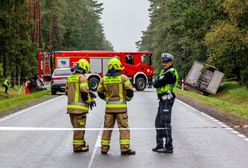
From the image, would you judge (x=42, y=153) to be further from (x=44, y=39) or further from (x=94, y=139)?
(x=44, y=39)

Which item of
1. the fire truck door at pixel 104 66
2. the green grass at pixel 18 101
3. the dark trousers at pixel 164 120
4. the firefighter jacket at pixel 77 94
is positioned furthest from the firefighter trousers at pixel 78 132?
the fire truck door at pixel 104 66

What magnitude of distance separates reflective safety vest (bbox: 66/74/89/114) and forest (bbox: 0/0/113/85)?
1097 inches

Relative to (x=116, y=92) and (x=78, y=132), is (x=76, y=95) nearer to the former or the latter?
(x=78, y=132)

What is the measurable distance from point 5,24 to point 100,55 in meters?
8.40

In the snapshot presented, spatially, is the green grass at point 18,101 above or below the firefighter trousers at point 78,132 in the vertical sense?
below

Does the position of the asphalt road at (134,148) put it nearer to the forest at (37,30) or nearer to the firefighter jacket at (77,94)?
the firefighter jacket at (77,94)

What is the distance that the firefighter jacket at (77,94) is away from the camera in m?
11.0

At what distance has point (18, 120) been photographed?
18.3m

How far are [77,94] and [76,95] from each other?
3 centimetres

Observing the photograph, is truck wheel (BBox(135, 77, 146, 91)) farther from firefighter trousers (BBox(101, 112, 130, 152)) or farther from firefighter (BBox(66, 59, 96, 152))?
firefighter trousers (BBox(101, 112, 130, 152))

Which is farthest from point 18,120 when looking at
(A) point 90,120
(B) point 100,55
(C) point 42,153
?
(B) point 100,55

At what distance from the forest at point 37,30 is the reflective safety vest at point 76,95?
27.9m

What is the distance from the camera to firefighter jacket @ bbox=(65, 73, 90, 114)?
1102cm

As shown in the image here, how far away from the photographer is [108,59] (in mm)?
42375
